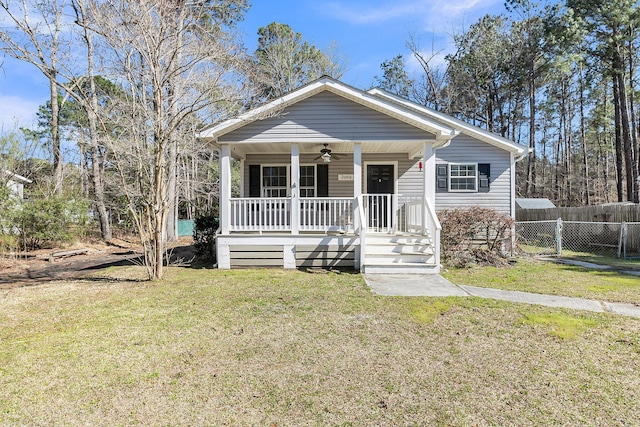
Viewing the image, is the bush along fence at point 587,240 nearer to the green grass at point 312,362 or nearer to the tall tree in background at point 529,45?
the green grass at point 312,362

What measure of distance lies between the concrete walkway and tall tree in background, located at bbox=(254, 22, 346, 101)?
19.0 metres

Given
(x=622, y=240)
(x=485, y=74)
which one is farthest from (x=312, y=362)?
(x=485, y=74)

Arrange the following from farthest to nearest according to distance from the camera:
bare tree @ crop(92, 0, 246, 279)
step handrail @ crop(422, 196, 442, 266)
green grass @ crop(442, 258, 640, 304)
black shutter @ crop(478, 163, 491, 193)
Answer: black shutter @ crop(478, 163, 491, 193) < step handrail @ crop(422, 196, 442, 266) < bare tree @ crop(92, 0, 246, 279) < green grass @ crop(442, 258, 640, 304)

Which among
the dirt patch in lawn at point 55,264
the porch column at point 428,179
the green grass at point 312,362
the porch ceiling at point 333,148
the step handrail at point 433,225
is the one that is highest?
the porch ceiling at point 333,148

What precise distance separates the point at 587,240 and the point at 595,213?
4.04 ft

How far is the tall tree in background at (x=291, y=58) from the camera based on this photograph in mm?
22859

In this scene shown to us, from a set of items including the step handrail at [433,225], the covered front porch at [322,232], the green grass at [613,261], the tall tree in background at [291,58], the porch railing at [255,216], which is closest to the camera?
the step handrail at [433,225]

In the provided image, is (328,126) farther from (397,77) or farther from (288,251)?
(397,77)

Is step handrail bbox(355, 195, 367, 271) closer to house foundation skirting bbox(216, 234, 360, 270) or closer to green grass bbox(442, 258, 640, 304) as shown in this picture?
house foundation skirting bbox(216, 234, 360, 270)

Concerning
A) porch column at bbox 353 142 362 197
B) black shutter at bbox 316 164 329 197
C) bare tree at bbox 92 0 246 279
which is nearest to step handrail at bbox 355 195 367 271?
porch column at bbox 353 142 362 197

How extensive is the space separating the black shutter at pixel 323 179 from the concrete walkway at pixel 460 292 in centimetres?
416

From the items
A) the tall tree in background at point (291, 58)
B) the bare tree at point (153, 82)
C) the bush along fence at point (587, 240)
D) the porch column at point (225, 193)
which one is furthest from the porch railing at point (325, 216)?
the tall tree in background at point (291, 58)

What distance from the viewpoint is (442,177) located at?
11.4 meters

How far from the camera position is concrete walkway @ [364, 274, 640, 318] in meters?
5.10
